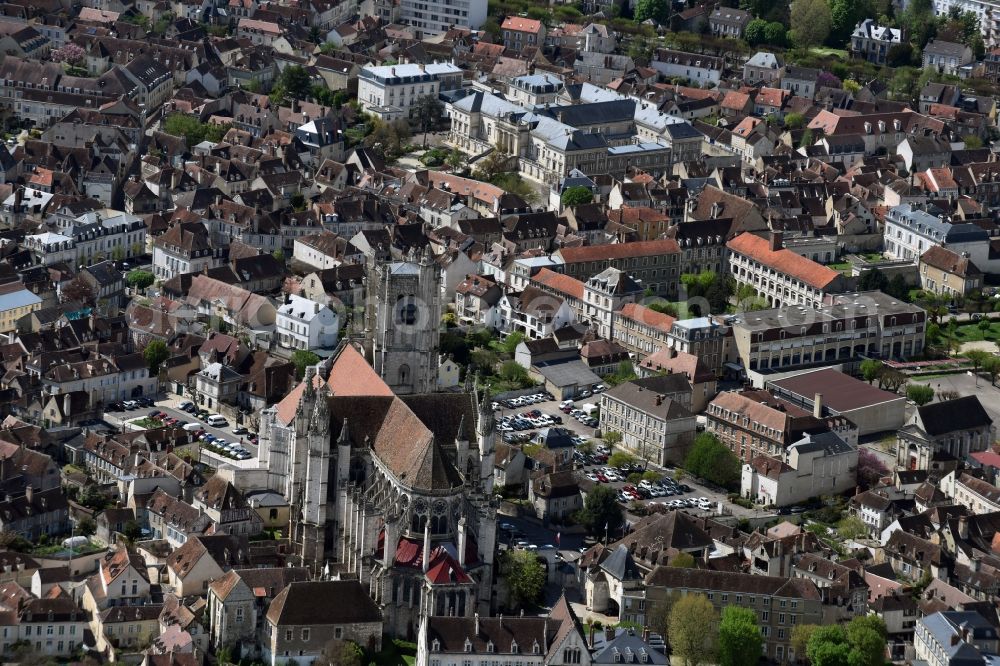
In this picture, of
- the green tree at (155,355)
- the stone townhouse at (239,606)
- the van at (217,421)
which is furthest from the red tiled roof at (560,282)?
the stone townhouse at (239,606)

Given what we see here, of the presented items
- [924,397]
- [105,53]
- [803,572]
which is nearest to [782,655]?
[803,572]

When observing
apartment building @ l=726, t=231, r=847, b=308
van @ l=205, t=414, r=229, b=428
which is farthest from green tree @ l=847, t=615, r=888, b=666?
apartment building @ l=726, t=231, r=847, b=308

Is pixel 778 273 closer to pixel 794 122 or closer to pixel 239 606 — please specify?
pixel 794 122

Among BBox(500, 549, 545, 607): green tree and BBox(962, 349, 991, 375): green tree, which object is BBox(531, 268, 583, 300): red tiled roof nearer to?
BBox(962, 349, 991, 375): green tree

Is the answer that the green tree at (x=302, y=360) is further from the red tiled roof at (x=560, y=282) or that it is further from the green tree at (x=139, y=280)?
the red tiled roof at (x=560, y=282)

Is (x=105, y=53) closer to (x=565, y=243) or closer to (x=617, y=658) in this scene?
(x=565, y=243)

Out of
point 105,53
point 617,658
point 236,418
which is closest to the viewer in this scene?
point 617,658
